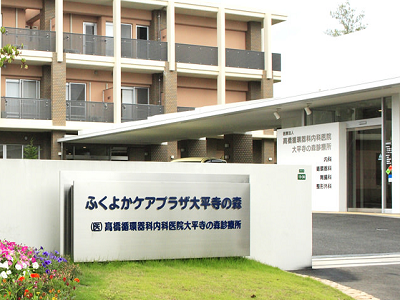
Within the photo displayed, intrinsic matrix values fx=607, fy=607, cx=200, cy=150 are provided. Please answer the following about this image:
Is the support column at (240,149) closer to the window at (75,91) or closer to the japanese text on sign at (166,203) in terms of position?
the window at (75,91)

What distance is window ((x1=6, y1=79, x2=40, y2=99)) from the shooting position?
33.2m

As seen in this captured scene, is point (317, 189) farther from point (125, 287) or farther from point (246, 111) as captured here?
point (125, 287)

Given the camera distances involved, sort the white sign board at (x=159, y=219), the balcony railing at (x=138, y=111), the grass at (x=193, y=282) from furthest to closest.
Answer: the balcony railing at (x=138, y=111) < the white sign board at (x=159, y=219) < the grass at (x=193, y=282)

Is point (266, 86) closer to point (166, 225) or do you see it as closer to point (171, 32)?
point (171, 32)

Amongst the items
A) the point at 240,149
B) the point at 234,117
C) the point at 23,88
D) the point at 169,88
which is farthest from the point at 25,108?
the point at 234,117

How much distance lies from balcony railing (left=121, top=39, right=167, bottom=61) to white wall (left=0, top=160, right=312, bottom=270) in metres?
25.9

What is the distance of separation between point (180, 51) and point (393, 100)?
19544 millimetres

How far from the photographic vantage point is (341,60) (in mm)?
21656

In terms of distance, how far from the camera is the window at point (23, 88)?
109 ft

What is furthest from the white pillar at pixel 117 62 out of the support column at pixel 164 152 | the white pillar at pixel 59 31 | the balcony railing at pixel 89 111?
the support column at pixel 164 152

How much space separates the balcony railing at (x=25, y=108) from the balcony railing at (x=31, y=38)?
2854mm

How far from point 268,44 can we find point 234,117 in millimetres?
15723

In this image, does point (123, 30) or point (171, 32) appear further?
point (123, 30)

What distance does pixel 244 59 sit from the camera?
3791cm
